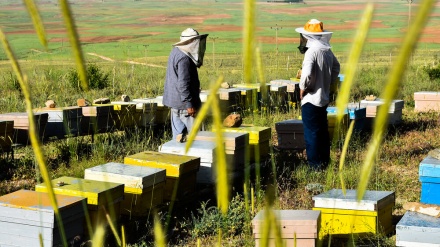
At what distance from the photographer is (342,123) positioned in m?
7.45

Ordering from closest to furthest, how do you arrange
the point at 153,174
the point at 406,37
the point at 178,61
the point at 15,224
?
the point at 406,37 < the point at 15,224 < the point at 153,174 < the point at 178,61

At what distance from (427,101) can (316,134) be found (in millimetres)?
4406

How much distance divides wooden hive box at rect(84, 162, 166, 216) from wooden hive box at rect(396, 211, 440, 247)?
193 cm

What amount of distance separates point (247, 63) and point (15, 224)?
3.57 meters

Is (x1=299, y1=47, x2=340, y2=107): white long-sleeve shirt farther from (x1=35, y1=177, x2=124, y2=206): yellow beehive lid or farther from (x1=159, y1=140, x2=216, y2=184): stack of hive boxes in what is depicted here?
(x1=35, y1=177, x2=124, y2=206): yellow beehive lid

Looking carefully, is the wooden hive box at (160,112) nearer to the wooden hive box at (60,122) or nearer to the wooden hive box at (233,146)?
the wooden hive box at (60,122)

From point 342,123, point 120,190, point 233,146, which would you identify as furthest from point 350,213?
point 342,123

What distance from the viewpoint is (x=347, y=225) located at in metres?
4.43

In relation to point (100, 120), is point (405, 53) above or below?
above

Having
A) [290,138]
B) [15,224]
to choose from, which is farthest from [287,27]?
[15,224]

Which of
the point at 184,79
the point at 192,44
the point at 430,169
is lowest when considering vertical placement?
the point at 430,169

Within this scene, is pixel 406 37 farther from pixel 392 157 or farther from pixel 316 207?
pixel 392 157

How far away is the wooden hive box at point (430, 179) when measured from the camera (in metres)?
4.73

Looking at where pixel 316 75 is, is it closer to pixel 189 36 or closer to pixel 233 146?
pixel 233 146
